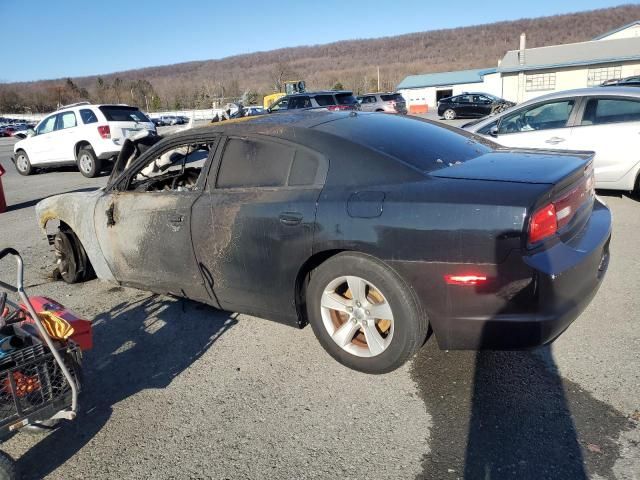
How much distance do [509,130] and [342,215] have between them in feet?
16.9

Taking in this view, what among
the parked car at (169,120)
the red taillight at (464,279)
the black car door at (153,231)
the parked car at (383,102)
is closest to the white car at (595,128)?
the red taillight at (464,279)

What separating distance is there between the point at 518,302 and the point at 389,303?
26.5 inches

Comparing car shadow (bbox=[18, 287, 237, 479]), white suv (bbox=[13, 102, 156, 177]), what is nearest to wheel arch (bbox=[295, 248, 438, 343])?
car shadow (bbox=[18, 287, 237, 479])

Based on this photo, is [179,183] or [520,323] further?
[179,183]

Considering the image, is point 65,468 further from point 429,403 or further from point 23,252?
point 23,252

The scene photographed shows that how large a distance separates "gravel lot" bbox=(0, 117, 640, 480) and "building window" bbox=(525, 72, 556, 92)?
4316cm

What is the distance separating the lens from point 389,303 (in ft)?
9.23

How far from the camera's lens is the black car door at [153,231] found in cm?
367

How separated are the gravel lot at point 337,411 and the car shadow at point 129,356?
1 cm

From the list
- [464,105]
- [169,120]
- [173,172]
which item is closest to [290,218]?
[173,172]

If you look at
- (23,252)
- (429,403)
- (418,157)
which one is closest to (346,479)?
(429,403)

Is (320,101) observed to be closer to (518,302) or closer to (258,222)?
(258,222)

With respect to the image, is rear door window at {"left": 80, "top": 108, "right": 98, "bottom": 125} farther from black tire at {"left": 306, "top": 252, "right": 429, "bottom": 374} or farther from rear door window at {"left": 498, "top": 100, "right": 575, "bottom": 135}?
black tire at {"left": 306, "top": 252, "right": 429, "bottom": 374}

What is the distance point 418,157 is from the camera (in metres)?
3.12
